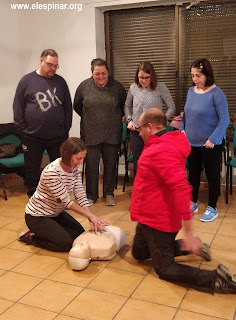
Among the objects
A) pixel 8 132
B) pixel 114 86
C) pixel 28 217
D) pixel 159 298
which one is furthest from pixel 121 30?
pixel 159 298

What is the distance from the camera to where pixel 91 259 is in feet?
8.96

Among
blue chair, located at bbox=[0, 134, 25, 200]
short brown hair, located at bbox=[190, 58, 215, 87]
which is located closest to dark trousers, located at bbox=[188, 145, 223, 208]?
short brown hair, located at bbox=[190, 58, 215, 87]

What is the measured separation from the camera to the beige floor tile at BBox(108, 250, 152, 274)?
261 centimetres

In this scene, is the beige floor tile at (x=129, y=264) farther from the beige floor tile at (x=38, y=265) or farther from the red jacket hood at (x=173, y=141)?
the red jacket hood at (x=173, y=141)

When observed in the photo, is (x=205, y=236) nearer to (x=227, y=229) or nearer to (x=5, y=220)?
(x=227, y=229)

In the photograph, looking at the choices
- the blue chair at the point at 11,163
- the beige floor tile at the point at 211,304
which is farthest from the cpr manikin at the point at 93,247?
the blue chair at the point at 11,163

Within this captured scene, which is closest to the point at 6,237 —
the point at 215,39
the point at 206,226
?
the point at 206,226

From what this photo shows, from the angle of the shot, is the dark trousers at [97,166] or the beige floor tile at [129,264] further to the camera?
the dark trousers at [97,166]

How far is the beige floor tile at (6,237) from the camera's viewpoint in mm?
3123

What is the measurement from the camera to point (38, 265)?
2.71 metres

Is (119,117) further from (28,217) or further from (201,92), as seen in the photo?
(28,217)

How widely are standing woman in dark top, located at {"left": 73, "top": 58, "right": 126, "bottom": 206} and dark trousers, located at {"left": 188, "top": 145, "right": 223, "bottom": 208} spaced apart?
809 millimetres

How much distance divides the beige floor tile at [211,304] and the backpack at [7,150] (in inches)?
109

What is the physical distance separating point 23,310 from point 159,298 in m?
0.76
